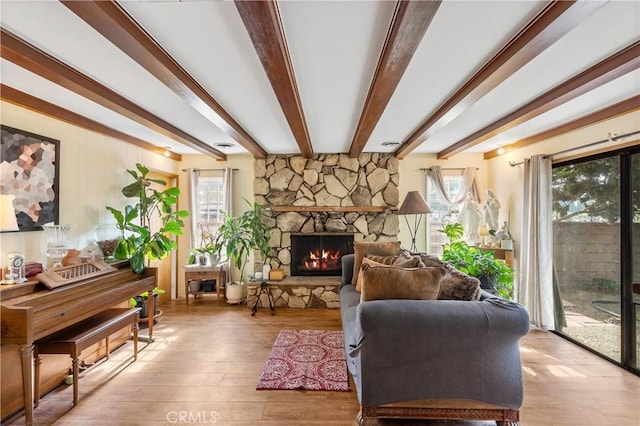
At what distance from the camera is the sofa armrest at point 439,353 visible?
167 centimetres

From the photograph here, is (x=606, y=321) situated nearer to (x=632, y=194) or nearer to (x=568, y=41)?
(x=632, y=194)

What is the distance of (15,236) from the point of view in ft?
7.20

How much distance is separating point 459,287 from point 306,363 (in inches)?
59.9

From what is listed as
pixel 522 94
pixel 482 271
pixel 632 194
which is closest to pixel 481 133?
pixel 522 94

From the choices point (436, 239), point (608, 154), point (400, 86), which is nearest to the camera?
point (400, 86)

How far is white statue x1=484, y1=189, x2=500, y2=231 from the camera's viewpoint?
13.3 ft

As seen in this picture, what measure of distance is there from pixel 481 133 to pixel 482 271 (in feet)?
5.47

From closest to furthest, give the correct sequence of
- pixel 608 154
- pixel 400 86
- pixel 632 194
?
pixel 400 86, pixel 632 194, pixel 608 154

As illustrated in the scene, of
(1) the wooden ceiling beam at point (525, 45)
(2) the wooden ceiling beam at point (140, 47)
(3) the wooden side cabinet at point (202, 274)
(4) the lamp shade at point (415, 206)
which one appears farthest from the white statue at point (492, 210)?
(3) the wooden side cabinet at point (202, 274)

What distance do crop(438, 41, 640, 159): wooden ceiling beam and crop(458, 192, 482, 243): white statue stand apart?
1624 mm

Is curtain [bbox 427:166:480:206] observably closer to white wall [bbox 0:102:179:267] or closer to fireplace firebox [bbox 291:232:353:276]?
fireplace firebox [bbox 291:232:353:276]

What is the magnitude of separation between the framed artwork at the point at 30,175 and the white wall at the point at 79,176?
0.08 meters

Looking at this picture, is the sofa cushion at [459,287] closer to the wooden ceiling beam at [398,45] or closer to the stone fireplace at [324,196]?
the wooden ceiling beam at [398,45]

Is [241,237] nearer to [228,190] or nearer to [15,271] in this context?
[228,190]
